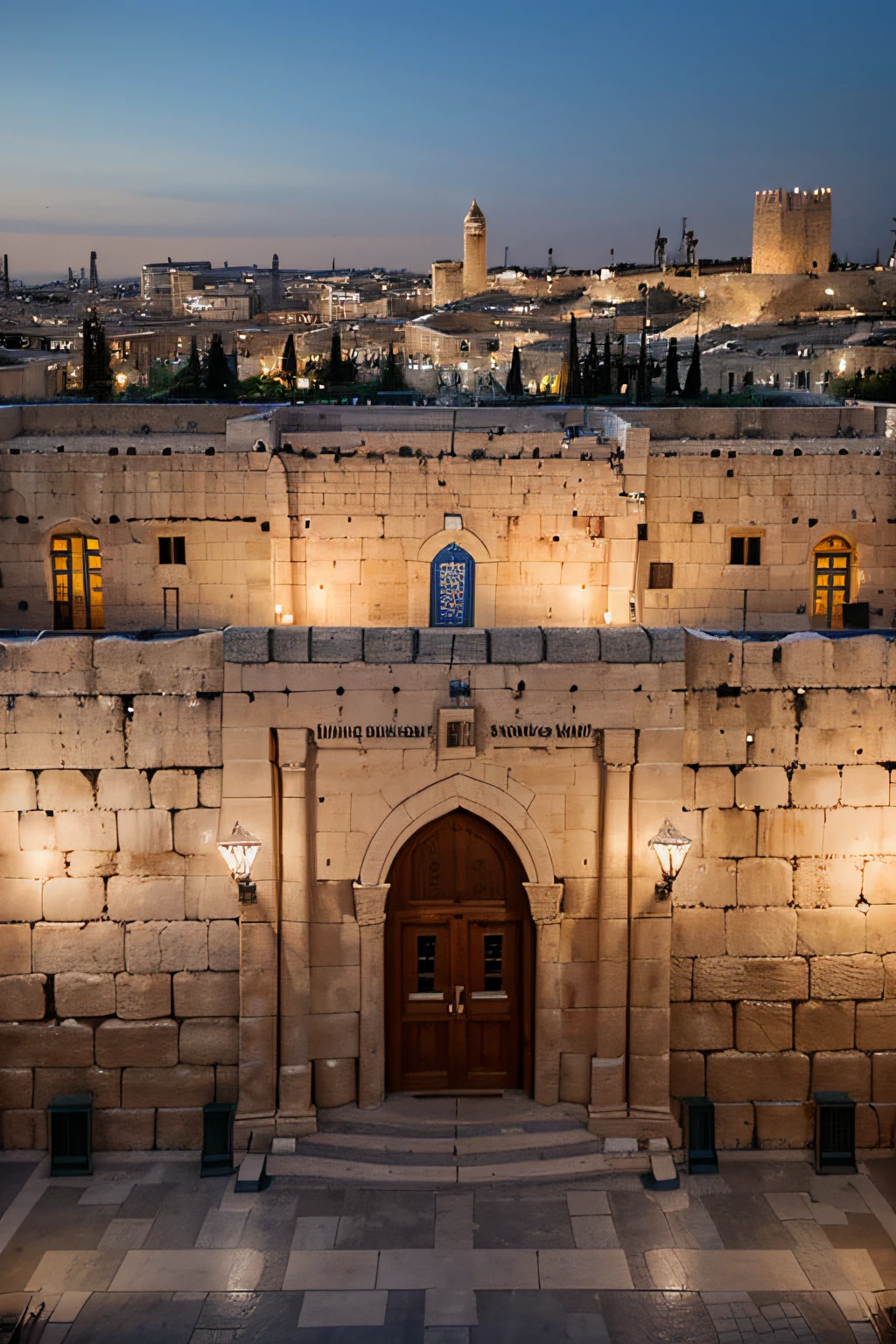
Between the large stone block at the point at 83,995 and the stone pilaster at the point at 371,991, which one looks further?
Result: the large stone block at the point at 83,995

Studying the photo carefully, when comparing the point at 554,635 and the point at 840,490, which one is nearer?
the point at 554,635

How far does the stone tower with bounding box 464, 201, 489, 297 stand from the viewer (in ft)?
357

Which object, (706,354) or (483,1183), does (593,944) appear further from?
(706,354)

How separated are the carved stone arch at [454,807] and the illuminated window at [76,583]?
1040 cm

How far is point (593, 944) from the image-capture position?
12.2 metres

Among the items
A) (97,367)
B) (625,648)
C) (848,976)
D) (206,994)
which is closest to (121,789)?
(206,994)

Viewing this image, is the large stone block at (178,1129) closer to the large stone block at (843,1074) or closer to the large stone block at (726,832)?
the large stone block at (726,832)

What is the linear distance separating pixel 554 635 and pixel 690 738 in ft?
5.12

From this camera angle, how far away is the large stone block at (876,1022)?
1242 cm

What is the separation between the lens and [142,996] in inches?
479

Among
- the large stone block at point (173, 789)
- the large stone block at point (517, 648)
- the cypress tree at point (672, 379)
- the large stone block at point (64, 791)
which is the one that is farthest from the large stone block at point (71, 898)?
the cypress tree at point (672, 379)

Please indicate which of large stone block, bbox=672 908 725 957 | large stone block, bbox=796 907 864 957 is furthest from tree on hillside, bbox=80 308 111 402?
large stone block, bbox=796 907 864 957

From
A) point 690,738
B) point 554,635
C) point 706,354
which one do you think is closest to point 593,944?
point 690,738

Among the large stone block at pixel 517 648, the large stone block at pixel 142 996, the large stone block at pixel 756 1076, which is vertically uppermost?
the large stone block at pixel 517 648
